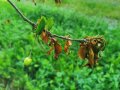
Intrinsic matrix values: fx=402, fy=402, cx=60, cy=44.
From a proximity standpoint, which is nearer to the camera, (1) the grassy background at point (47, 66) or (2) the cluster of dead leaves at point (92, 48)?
(2) the cluster of dead leaves at point (92, 48)

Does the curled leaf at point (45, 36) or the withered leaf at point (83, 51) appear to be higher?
the curled leaf at point (45, 36)

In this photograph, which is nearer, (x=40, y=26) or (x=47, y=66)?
(x=40, y=26)

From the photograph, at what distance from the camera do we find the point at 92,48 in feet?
3.28

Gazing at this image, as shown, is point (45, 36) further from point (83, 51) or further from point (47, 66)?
point (47, 66)

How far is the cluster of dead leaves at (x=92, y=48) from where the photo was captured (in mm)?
994

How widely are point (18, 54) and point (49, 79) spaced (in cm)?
70

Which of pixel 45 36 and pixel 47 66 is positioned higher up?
pixel 45 36

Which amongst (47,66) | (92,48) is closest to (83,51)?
(92,48)

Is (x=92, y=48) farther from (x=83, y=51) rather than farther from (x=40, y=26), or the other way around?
(x=40, y=26)

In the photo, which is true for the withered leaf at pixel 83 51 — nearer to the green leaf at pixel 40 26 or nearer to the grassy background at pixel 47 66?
the green leaf at pixel 40 26

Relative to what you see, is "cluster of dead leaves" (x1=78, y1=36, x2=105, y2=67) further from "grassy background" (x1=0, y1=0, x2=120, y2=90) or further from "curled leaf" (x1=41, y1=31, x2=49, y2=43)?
"grassy background" (x1=0, y1=0, x2=120, y2=90)

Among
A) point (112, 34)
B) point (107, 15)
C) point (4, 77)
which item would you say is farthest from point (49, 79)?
point (107, 15)

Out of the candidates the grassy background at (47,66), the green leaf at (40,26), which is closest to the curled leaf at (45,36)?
the green leaf at (40,26)

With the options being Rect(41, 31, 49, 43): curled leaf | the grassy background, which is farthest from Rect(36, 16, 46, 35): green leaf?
the grassy background
